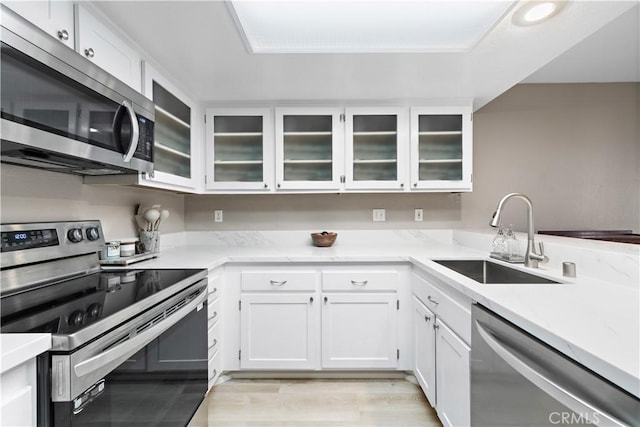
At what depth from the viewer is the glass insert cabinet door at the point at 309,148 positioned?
2.31 meters

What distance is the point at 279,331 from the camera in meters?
1.95

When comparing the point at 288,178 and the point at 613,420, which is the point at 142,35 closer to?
the point at 288,178

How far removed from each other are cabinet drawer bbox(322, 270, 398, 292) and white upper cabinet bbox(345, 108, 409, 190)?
2.37ft

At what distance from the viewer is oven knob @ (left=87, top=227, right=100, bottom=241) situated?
4.73ft

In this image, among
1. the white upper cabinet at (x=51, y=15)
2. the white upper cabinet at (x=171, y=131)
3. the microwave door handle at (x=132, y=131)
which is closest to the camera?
the white upper cabinet at (x=51, y=15)

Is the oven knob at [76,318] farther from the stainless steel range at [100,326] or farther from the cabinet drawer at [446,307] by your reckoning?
the cabinet drawer at [446,307]

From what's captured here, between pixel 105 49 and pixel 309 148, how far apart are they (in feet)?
4.59

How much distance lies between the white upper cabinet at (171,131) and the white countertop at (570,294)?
55 cm

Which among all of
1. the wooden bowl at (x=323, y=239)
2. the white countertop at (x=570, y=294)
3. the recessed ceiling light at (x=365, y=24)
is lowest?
the white countertop at (x=570, y=294)

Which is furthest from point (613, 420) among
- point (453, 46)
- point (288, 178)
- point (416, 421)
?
point (288, 178)

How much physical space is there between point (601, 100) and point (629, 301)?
8.89 feet

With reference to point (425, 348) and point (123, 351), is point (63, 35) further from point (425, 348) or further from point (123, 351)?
point (425, 348)

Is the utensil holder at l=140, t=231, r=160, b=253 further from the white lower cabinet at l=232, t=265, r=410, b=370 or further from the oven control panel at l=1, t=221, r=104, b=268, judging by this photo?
the white lower cabinet at l=232, t=265, r=410, b=370

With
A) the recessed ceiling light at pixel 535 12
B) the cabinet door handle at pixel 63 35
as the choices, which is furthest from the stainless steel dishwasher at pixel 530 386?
the cabinet door handle at pixel 63 35
